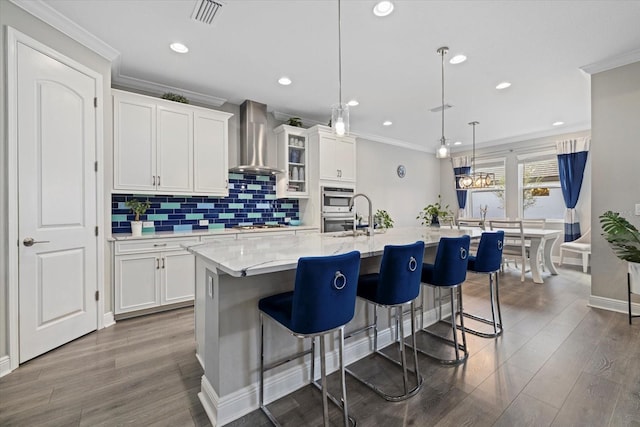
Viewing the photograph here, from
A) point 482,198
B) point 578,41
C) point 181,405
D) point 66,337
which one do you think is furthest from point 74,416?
point 482,198

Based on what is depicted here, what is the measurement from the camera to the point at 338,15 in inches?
90.9

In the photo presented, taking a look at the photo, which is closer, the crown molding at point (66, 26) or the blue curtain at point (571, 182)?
the crown molding at point (66, 26)

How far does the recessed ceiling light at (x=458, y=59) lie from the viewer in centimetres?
294

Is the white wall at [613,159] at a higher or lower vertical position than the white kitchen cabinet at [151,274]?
higher

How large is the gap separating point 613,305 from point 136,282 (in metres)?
5.14

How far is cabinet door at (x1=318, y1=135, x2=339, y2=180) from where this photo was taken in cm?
454

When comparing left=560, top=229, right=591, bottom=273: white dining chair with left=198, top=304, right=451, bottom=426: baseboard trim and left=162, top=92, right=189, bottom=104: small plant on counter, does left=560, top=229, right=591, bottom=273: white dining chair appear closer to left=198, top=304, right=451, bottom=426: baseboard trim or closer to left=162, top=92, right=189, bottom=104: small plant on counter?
left=198, top=304, right=451, bottom=426: baseboard trim

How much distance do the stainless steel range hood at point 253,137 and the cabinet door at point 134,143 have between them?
112cm

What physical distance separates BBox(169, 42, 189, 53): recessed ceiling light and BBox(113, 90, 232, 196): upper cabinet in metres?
0.75

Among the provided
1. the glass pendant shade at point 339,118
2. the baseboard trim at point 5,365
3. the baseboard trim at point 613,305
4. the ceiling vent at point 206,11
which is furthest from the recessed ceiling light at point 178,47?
the baseboard trim at point 613,305

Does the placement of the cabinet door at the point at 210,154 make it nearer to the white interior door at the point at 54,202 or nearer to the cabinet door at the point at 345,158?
the white interior door at the point at 54,202

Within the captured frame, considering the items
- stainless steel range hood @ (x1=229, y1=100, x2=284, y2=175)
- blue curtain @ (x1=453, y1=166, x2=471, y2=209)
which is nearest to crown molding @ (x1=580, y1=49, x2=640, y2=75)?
stainless steel range hood @ (x1=229, y1=100, x2=284, y2=175)

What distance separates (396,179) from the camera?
6645 mm

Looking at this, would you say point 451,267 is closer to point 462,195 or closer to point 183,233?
point 183,233
